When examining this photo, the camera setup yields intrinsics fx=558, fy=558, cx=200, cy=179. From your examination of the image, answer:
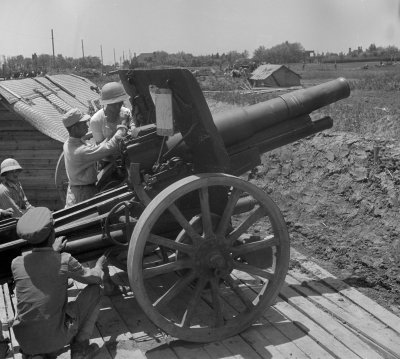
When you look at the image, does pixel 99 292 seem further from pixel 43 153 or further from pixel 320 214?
pixel 43 153

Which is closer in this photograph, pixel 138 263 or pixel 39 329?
pixel 39 329

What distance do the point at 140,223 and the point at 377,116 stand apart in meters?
6.43

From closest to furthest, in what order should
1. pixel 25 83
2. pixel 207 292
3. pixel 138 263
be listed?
pixel 138 263
pixel 207 292
pixel 25 83

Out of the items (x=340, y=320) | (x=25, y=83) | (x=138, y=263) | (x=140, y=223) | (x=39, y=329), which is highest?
(x=25, y=83)

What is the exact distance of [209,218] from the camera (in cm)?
409

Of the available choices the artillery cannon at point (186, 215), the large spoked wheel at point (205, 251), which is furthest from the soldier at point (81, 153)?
the large spoked wheel at point (205, 251)

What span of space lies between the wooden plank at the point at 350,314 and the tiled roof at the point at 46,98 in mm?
5499

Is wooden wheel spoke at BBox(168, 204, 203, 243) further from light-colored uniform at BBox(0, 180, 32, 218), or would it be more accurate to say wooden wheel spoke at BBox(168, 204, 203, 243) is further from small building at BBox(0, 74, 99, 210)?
small building at BBox(0, 74, 99, 210)

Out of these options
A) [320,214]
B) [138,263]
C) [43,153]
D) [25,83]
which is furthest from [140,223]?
[25,83]

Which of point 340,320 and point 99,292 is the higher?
point 99,292

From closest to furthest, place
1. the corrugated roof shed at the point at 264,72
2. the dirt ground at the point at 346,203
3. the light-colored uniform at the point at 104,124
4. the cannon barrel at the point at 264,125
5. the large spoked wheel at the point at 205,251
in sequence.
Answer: the large spoked wheel at the point at 205,251 → the cannon barrel at the point at 264,125 → the dirt ground at the point at 346,203 → the light-colored uniform at the point at 104,124 → the corrugated roof shed at the point at 264,72

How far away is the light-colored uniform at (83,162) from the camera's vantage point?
473 cm

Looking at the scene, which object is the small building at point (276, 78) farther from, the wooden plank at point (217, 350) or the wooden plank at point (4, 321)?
the wooden plank at point (217, 350)

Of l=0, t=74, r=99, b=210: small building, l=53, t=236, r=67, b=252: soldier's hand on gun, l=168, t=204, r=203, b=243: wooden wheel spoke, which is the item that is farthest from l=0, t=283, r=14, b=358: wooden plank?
l=0, t=74, r=99, b=210: small building
